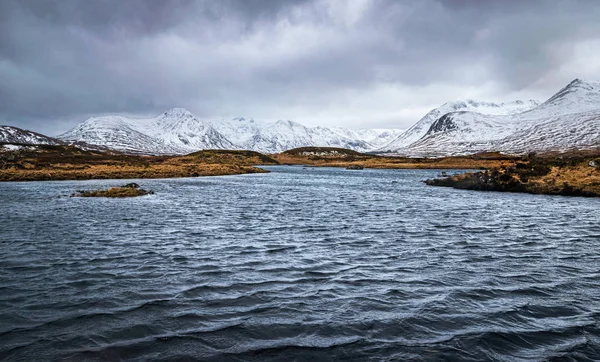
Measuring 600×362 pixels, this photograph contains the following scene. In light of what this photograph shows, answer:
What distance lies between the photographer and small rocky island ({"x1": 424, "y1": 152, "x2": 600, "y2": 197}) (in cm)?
6406

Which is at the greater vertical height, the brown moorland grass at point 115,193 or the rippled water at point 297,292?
the brown moorland grass at point 115,193

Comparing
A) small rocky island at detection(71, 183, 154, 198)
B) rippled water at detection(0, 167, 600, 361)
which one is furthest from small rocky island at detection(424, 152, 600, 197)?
small rocky island at detection(71, 183, 154, 198)

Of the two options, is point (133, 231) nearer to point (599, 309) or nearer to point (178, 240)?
point (178, 240)

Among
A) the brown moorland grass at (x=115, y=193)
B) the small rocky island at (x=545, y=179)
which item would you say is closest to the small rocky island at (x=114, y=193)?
the brown moorland grass at (x=115, y=193)

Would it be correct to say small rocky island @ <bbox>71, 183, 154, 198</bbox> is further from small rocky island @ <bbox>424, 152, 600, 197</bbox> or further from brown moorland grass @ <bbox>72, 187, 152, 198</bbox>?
small rocky island @ <bbox>424, 152, 600, 197</bbox>

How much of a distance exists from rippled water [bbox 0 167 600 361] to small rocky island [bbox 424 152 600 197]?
39.8m

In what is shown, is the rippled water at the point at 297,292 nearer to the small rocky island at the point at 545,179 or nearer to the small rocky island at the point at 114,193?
the small rocky island at the point at 114,193

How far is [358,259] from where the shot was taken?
2148 cm

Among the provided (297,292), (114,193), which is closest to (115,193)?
(114,193)

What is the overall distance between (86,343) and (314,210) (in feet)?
115

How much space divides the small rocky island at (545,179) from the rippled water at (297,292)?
131ft

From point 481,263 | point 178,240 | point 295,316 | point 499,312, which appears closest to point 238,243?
point 178,240

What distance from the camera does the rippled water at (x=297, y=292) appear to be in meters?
11.1

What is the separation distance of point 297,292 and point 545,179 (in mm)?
72223
